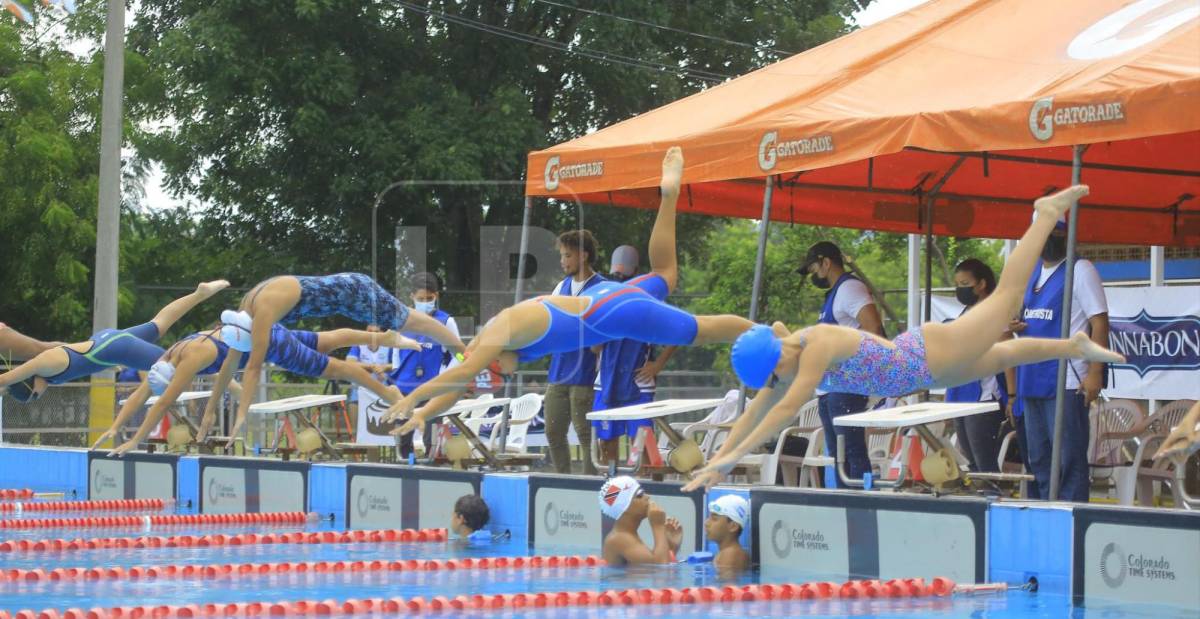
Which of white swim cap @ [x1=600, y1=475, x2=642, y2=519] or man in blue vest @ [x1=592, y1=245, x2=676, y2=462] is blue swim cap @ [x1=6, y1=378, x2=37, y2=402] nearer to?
man in blue vest @ [x1=592, y1=245, x2=676, y2=462]

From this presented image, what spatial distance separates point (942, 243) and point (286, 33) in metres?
15.8

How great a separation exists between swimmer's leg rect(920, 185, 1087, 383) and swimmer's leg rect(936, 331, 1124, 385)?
0.05 metres

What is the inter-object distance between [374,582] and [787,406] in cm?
303

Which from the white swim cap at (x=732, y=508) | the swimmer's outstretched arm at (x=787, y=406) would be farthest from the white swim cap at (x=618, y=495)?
the swimmer's outstretched arm at (x=787, y=406)

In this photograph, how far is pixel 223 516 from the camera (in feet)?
41.8

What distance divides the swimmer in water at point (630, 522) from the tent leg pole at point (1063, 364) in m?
2.40

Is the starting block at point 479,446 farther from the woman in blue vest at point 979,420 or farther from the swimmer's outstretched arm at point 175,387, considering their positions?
the woman in blue vest at point 979,420

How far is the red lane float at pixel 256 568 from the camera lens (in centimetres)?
897

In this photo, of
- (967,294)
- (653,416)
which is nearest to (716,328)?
(653,416)

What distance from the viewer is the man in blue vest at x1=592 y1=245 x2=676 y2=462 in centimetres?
1050

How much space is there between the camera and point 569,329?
917cm

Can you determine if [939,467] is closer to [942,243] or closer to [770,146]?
[770,146]

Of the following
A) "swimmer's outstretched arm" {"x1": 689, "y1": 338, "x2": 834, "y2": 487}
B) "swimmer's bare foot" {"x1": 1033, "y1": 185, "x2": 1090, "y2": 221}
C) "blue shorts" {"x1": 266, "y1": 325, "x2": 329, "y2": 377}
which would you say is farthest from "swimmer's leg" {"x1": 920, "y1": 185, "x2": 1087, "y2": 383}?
"blue shorts" {"x1": 266, "y1": 325, "x2": 329, "y2": 377}

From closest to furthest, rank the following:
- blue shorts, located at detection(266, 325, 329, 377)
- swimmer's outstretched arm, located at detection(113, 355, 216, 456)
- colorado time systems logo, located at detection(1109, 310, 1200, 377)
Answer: blue shorts, located at detection(266, 325, 329, 377) → colorado time systems logo, located at detection(1109, 310, 1200, 377) → swimmer's outstretched arm, located at detection(113, 355, 216, 456)
